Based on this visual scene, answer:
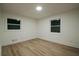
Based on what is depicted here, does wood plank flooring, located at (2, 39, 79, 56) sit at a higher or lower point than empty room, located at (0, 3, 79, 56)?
lower

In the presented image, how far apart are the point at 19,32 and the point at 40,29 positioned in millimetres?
1384

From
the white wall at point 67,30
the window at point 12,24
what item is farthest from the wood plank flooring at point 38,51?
the window at point 12,24

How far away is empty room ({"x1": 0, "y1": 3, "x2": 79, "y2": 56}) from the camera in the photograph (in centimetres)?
275

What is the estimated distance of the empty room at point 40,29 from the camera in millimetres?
2747

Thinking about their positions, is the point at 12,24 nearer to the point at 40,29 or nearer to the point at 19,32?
the point at 19,32

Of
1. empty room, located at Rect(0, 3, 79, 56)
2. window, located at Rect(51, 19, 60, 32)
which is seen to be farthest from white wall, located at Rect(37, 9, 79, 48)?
window, located at Rect(51, 19, 60, 32)

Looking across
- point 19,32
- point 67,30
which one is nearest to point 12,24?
point 19,32

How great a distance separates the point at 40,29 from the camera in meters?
4.61

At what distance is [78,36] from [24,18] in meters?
2.98

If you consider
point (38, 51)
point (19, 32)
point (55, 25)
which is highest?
point (55, 25)

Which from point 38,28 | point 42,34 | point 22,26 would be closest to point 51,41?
point 42,34

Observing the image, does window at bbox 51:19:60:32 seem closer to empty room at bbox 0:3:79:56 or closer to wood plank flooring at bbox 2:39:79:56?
empty room at bbox 0:3:79:56

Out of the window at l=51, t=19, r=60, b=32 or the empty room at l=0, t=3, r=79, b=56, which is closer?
the empty room at l=0, t=3, r=79, b=56

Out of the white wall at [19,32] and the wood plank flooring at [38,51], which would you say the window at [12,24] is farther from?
the wood plank flooring at [38,51]
